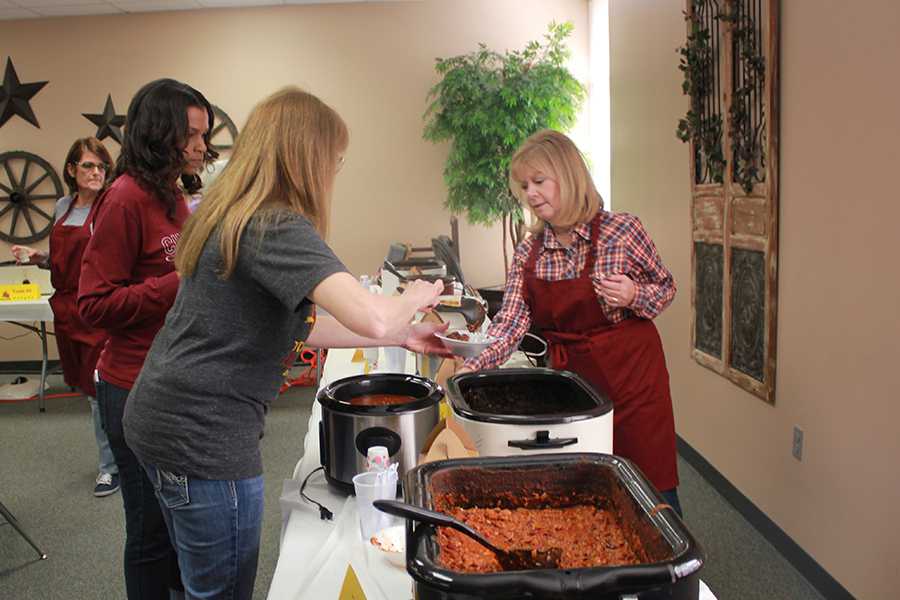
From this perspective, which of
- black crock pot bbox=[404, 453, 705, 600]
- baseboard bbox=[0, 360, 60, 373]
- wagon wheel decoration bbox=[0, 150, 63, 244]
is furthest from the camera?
baseboard bbox=[0, 360, 60, 373]

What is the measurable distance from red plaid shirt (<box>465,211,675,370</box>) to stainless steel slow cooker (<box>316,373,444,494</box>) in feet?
1.51

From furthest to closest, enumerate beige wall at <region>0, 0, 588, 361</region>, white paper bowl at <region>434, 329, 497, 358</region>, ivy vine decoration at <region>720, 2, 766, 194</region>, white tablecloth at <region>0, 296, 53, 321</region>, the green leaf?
1. beige wall at <region>0, 0, 588, 361</region>
2. the green leaf
3. white tablecloth at <region>0, 296, 53, 321</region>
4. ivy vine decoration at <region>720, 2, 766, 194</region>
5. white paper bowl at <region>434, 329, 497, 358</region>

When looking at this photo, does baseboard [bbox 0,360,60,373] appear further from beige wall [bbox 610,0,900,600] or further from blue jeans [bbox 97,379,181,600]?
beige wall [bbox 610,0,900,600]

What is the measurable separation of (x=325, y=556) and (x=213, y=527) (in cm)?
19

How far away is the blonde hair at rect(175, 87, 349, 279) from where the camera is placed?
1192mm

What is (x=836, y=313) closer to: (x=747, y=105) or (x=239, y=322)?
(x=747, y=105)

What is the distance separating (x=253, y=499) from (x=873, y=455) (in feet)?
5.59

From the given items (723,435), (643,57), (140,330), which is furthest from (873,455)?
(643,57)

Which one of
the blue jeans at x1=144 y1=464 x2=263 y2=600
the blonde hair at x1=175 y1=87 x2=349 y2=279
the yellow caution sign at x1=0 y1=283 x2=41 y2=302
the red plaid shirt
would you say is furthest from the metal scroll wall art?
the yellow caution sign at x1=0 y1=283 x2=41 y2=302

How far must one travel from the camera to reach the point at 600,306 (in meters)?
2.00

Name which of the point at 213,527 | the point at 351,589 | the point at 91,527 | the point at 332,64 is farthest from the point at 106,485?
the point at 332,64

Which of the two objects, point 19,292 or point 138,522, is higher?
point 19,292

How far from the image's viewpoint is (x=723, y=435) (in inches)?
126

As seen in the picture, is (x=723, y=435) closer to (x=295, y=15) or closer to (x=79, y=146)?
(x=79, y=146)
